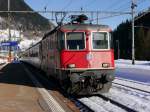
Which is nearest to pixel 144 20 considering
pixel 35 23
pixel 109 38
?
pixel 35 23

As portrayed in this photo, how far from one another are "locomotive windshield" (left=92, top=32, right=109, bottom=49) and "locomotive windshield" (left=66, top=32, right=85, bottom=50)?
46 centimetres

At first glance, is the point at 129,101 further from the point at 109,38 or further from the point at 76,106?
the point at 109,38

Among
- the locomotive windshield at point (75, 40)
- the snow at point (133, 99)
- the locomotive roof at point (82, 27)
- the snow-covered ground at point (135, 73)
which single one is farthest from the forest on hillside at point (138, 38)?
the snow at point (133, 99)

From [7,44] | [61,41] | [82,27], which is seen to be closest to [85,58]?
[61,41]

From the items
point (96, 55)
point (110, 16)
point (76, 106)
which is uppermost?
point (110, 16)

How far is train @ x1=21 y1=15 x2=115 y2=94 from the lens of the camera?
690 inches

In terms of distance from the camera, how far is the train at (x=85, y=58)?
1752cm

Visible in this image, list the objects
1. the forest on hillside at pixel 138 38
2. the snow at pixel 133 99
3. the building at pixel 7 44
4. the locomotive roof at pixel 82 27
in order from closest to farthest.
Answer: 1. the snow at pixel 133 99
2. the locomotive roof at pixel 82 27
3. the building at pixel 7 44
4. the forest on hillside at pixel 138 38

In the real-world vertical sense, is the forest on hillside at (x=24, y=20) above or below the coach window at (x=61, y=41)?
above

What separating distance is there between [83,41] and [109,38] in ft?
3.54

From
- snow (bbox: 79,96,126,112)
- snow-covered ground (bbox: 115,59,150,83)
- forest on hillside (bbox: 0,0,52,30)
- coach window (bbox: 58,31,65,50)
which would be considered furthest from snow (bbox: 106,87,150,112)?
forest on hillside (bbox: 0,0,52,30)

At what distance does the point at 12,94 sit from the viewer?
18.5m

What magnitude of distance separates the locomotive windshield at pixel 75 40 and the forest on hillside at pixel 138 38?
82801mm

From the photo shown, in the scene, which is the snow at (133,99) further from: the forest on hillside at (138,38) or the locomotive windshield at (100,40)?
the forest on hillside at (138,38)
